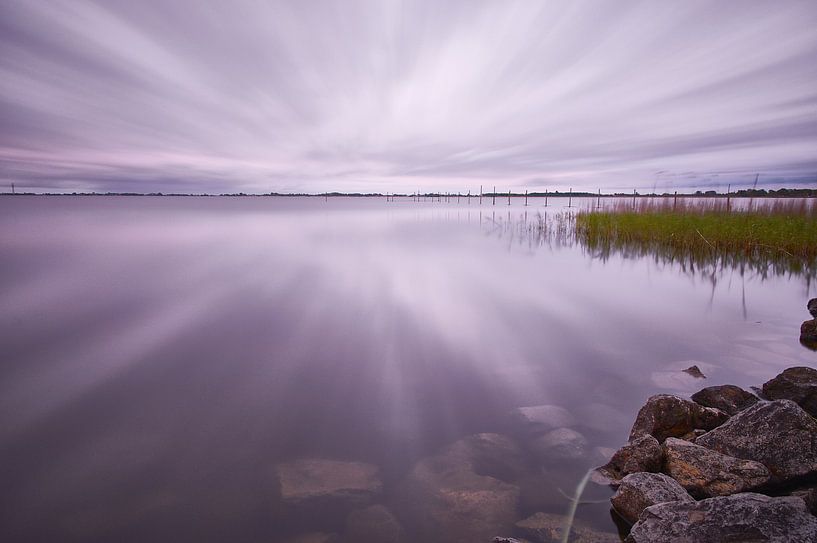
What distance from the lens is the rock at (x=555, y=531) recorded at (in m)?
2.96

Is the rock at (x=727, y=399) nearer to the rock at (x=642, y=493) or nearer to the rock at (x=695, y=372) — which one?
the rock at (x=695, y=372)

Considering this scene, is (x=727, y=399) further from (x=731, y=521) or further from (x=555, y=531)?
(x=555, y=531)

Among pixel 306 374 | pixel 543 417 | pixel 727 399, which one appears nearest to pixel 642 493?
pixel 543 417

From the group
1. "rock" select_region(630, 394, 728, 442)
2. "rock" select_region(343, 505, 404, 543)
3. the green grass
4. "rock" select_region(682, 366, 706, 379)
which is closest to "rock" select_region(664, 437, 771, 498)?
"rock" select_region(630, 394, 728, 442)

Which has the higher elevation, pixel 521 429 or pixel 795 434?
pixel 795 434

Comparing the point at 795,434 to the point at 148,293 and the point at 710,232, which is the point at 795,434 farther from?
the point at 710,232

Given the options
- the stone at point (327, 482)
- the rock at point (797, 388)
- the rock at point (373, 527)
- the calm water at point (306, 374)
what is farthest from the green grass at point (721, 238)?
the rock at point (373, 527)

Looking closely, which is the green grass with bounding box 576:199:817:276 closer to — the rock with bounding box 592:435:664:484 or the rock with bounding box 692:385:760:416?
the rock with bounding box 692:385:760:416

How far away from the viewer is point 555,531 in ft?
9.94

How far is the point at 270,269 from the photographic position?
14.1 meters

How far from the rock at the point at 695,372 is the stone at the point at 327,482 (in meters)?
4.83

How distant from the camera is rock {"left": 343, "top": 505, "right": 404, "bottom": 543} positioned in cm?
302

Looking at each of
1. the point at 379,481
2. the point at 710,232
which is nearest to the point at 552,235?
the point at 710,232

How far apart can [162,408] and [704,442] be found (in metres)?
5.78
